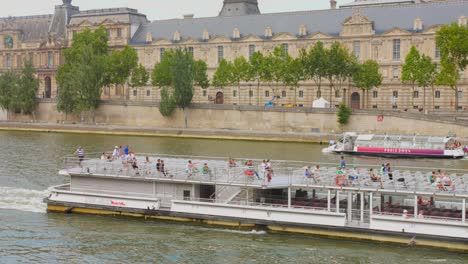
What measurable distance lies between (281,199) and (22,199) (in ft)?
47.3

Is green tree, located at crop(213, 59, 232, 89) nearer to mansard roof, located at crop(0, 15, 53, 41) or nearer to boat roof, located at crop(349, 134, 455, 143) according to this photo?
boat roof, located at crop(349, 134, 455, 143)

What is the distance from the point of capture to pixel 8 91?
9750cm

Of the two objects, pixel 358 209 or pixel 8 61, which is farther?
pixel 8 61

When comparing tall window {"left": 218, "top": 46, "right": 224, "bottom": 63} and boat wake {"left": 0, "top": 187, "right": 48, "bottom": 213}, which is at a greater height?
tall window {"left": 218, "top": 46, "right": 224, "bottom": 63}

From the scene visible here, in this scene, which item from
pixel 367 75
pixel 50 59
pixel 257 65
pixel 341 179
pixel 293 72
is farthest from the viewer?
pixel 50 59

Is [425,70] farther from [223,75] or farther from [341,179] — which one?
[341,179]

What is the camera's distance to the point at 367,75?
283 ft

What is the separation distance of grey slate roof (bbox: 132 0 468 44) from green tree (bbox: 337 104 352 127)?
16.6 metres

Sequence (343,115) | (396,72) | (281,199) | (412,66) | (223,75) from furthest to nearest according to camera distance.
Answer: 1. (223,75)
2. (396,72)
3. (412,66)
4. (343,115)
5. (281,199)

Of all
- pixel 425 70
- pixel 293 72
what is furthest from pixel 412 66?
pixel 293 72

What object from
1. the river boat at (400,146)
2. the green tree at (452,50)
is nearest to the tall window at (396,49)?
the green tree at (452,50)

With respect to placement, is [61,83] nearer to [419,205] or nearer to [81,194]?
[81,194]

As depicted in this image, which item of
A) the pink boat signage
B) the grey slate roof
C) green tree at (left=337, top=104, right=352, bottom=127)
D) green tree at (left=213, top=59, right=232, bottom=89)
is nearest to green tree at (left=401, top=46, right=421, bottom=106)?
green tree at (left=337, top=104, right=352, bottom=127)

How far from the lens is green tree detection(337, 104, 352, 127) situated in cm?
7906
